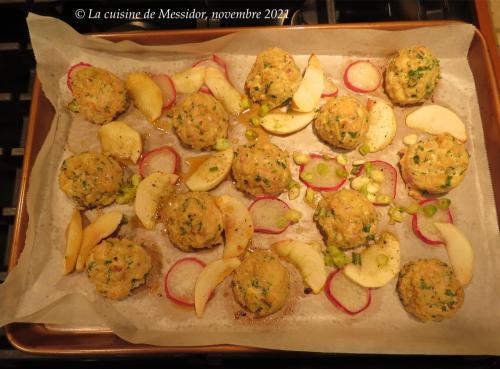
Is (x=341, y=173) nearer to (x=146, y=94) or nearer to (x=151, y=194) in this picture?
(x=151, y=194)

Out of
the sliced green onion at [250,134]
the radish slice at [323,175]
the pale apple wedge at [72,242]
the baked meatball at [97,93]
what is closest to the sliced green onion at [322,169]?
the radish slice at [323,175]

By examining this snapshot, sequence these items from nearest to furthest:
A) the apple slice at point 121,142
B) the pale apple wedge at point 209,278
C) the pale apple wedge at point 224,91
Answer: the pale apple wedge at point 209,278 → the apple slice at point 121,142 → the pale apple wedge at point 224,91

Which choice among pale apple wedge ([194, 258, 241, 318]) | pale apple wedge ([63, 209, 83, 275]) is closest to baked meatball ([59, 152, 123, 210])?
pale apple wedge ([63, 209, 83, 275])

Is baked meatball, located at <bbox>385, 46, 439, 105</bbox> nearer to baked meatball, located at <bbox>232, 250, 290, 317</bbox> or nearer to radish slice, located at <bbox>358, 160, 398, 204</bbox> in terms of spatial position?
radish slice, located at <bbox>358, 160, 398, 204</bbox>

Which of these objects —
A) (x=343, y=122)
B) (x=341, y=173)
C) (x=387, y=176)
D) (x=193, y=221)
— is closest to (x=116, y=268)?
(x=193, y=221)

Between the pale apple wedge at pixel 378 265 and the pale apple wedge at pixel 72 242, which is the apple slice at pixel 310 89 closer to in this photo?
the pale apple wedge at pixel 378 265

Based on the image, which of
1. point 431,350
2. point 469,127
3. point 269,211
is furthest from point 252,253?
point 469,127
